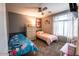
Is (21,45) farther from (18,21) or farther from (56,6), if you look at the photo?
(56,6)

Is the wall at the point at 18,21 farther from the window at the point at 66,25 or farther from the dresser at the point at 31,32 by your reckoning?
the window at the point at 66,25

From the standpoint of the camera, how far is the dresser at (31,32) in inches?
58.6

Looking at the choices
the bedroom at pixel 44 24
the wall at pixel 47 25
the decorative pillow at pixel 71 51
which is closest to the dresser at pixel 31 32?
the bedroom at pixel 44 24

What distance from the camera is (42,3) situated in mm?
1428

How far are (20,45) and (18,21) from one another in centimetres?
33

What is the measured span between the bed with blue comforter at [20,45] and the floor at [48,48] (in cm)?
7

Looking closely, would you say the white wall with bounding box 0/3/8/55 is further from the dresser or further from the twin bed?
the dresser

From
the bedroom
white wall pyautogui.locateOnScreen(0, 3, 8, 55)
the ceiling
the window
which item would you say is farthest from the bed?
white wall pyautogui.locateOnScreen(0, 3, 8, 55)

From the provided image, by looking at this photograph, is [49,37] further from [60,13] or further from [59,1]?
[59,1]

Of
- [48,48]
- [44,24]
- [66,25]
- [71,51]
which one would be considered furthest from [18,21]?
[71,51]

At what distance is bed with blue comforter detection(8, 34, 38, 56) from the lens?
144cm

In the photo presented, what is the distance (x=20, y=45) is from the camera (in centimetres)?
146

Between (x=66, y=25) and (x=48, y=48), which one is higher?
(x=66, y=25)

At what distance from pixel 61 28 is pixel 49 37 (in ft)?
0.69
